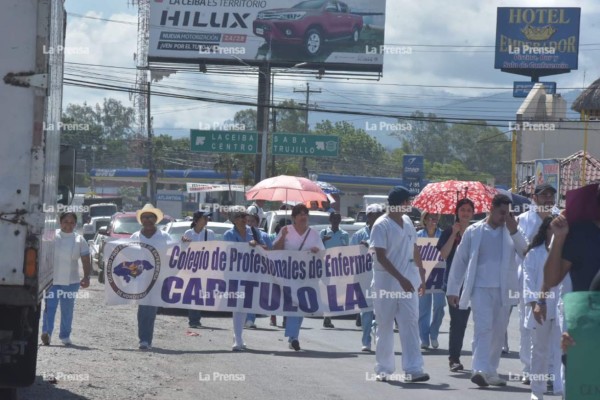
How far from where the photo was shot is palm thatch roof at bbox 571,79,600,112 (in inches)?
1891

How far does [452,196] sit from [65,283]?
5.83 metres

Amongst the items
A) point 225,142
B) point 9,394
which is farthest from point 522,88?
point 9,394

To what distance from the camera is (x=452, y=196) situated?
16875 mm

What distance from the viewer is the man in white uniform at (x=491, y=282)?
11789mm

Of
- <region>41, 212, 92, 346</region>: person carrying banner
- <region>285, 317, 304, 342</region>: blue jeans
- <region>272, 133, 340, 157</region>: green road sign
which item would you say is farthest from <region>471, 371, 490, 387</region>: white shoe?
<region>272, 133, 340, 157</region>: green road sign

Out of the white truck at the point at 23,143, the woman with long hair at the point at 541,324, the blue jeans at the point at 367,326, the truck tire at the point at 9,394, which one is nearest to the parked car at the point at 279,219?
the blue jeans at the point at 367,326

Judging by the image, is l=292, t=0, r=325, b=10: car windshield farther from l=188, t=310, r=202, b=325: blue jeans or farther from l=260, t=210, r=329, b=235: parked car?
l=188, t=310, r=202, b=325: blue jeans

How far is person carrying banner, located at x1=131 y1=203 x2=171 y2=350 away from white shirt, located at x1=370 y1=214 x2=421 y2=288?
372 cm

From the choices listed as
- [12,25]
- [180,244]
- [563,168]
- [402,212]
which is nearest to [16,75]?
[12,25]

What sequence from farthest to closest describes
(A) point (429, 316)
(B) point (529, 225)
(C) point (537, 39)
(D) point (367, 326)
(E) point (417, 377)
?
(C) point (537, 39), (A) point (429, 316), (D) point (367, 326), (B) point (529, 225), (E) point (417, 377)

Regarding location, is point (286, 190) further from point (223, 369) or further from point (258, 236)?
point (223, 369)

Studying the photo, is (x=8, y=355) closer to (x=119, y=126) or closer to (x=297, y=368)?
(x=297, y=368)

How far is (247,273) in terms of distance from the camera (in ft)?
52.5

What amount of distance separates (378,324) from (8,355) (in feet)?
14.6
